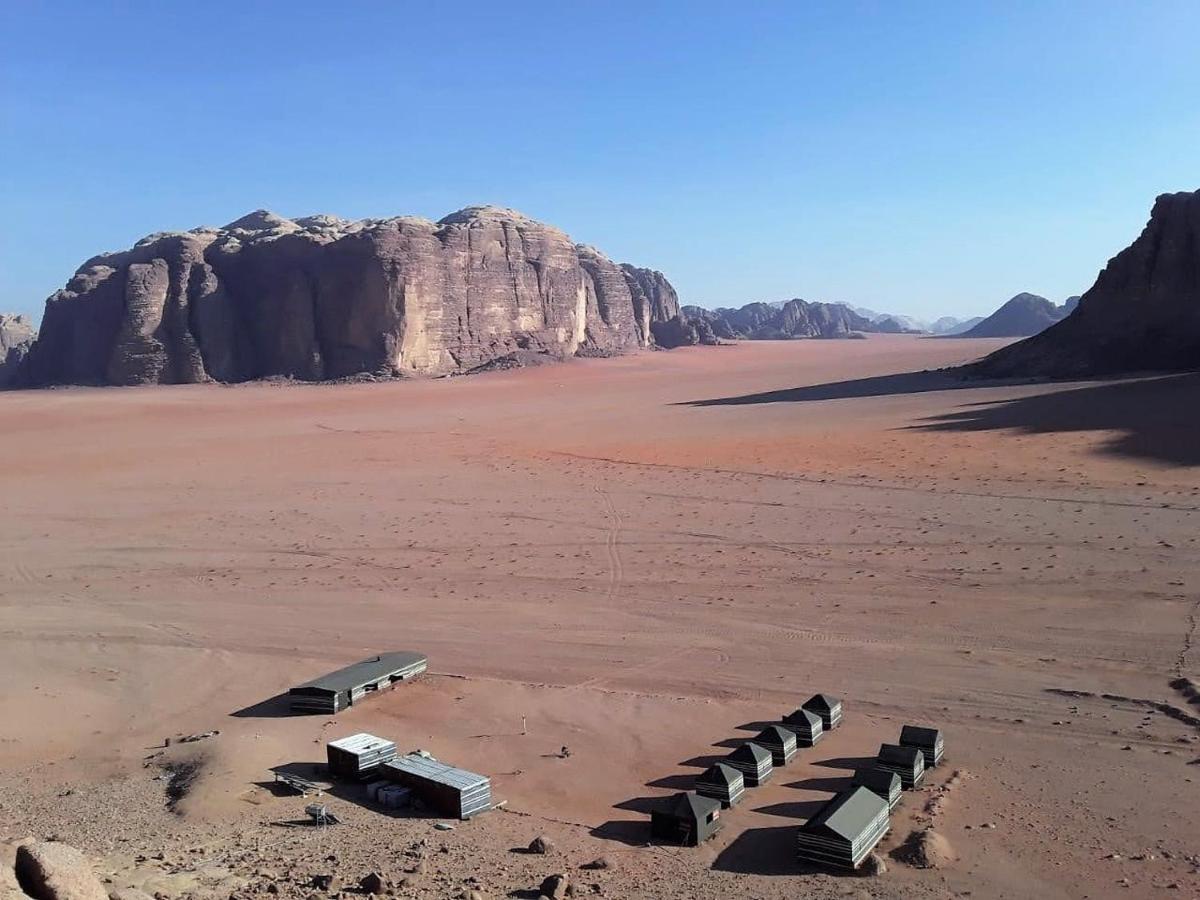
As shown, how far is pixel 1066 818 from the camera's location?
7.22 m

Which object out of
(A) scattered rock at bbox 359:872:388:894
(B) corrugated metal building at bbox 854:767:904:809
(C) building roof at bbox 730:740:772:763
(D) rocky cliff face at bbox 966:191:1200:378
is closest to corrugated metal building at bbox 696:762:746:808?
(C) building roof at bbox 730:740:772:763

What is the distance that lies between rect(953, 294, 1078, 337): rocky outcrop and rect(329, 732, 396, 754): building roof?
134491 millimetres

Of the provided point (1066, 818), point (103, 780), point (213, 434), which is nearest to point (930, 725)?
point (1066, 818)

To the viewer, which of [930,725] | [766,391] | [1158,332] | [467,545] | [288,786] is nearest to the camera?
[288,786]

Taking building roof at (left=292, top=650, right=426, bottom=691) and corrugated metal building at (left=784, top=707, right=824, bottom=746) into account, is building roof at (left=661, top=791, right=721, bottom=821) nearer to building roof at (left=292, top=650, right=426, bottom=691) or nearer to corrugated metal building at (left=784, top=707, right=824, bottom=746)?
corrugated metal building at (left=784, top=707, right=824, bottom=746)

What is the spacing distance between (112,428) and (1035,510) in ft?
117

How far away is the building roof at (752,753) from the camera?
25.9 ft

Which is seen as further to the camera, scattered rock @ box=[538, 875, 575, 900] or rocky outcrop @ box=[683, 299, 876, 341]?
rocky outcrop @ box=[683, 299, 876, 341]

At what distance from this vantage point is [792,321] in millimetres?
149500

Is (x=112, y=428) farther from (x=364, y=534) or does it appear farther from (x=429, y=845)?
(x=429, y=845)

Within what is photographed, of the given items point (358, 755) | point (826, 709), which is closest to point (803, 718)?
point (826, 709)

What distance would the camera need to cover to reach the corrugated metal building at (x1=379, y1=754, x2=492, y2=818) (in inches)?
291

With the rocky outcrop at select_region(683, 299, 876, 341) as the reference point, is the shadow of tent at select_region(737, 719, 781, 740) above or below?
below

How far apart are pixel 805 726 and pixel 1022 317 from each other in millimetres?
144804
